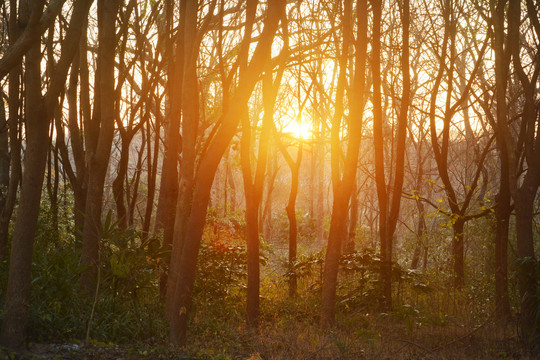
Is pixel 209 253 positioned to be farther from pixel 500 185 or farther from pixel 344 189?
pixel 500 185

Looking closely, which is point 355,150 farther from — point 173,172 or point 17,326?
point 17,326

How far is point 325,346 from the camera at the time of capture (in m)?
6.38

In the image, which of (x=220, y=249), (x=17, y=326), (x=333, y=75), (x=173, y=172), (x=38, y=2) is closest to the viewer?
(x=38, y=2)

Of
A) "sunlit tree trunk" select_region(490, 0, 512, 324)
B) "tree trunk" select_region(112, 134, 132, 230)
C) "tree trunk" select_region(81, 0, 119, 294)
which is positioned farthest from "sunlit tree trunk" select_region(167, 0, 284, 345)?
"sunlit tree trunk" select_region(490, 0, 512, 324)

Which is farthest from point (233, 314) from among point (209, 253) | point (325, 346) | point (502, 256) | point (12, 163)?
point (502, 256)

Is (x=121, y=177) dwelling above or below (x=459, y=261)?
above

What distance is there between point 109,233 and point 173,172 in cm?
211

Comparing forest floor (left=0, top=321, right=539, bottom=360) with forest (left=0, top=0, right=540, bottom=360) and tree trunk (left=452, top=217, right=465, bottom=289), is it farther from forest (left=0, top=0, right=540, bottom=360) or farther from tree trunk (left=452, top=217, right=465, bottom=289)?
tree trunk (left=452, top=217, right=465, bottom=289)

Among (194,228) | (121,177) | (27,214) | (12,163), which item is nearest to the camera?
(27,214)

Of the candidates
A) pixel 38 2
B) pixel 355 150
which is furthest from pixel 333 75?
pixel 38 2

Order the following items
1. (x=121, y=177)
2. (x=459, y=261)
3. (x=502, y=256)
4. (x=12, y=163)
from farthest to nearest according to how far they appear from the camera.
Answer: (x=459, y=261)
(x=121, y=177)
(x=502, y=256)
(x=12, y=163)

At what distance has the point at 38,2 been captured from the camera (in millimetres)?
4656

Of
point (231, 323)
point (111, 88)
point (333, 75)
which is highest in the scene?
A: point (333, 75)

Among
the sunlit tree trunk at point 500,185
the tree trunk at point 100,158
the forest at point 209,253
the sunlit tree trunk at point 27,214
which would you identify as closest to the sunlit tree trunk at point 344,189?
the forest at point 209,253
